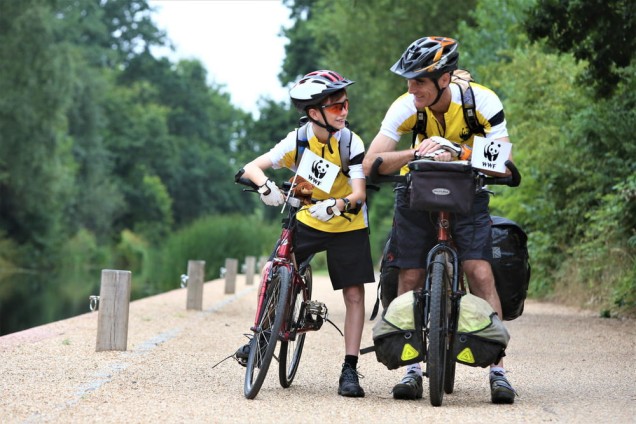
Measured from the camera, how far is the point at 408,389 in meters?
7.21

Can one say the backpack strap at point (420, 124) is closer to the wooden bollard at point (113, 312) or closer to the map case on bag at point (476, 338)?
the map case on bag at point (476, 338)

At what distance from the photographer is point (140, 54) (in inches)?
3605

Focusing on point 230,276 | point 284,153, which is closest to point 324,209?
point 284,153

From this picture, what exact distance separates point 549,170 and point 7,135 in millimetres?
27872

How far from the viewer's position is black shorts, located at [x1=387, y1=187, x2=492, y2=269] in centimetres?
705

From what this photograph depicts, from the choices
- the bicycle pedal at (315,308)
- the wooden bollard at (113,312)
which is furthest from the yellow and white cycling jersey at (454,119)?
the wooden bollard at (113,312)

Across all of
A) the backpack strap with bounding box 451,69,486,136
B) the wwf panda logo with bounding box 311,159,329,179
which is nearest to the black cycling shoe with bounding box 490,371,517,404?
the backpack strap with bounding box 451,69,486,136

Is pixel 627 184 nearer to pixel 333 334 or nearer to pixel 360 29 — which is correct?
pixel 333 334

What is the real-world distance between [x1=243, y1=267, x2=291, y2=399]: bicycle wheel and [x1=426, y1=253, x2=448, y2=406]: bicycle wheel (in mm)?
881

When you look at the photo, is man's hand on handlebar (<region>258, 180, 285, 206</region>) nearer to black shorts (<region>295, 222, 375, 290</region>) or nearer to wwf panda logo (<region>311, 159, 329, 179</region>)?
wwf panda logo (<region>311, 159, 329, 179</region>)

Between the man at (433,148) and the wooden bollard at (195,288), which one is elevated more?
the man at (433,148)

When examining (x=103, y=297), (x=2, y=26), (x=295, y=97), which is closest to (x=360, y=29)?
(x=2, y=26)

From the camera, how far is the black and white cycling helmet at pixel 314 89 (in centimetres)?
732

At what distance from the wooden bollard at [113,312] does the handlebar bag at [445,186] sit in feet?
14.1
